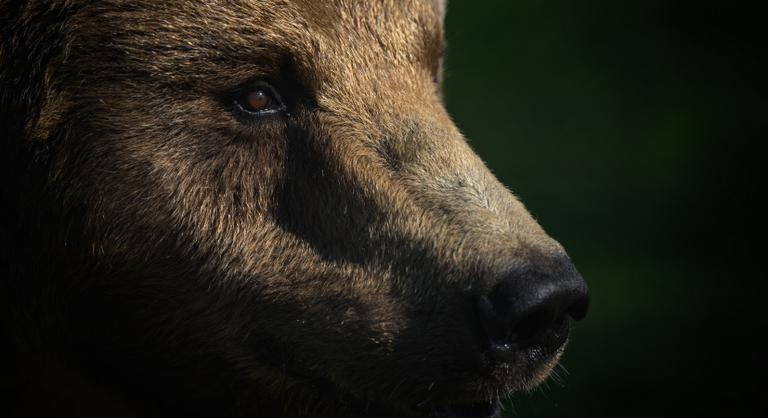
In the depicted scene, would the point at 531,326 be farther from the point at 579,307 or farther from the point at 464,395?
the point at 464,395

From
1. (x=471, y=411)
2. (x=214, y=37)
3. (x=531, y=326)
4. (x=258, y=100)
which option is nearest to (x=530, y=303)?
(x=531, y=326)

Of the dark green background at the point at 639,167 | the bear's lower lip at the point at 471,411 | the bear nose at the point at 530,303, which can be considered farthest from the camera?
the dark green background at the point at 639,167

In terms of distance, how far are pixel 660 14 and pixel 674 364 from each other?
3.27 m

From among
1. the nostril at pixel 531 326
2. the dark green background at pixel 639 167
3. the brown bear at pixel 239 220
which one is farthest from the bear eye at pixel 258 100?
the dark green background at pixel 639 167

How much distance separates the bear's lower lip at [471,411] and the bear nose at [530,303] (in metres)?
0.29

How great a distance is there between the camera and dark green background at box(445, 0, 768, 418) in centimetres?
630

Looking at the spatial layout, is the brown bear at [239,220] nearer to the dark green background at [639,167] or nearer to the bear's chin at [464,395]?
the bear's chin at [464,395]

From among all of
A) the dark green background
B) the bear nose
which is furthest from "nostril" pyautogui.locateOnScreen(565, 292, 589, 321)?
the dark green background

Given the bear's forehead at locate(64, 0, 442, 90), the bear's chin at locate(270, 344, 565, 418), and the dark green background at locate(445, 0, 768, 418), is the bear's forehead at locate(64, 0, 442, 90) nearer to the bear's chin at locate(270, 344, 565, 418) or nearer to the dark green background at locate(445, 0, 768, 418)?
the bear's chin at locate(270, 344, 565, 418)

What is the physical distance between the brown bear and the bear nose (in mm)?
21

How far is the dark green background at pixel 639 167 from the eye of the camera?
248 inches

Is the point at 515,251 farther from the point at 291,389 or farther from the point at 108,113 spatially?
the point at 108,113

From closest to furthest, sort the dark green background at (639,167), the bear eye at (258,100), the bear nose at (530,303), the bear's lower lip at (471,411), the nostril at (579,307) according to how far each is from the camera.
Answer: the bear nose at (530,303), the nostril at (579,307), the bear's lower lip at (471,411), the bear eye at (258,100), the dark green background at (639,167)

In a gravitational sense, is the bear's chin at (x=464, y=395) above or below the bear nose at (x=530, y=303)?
below
